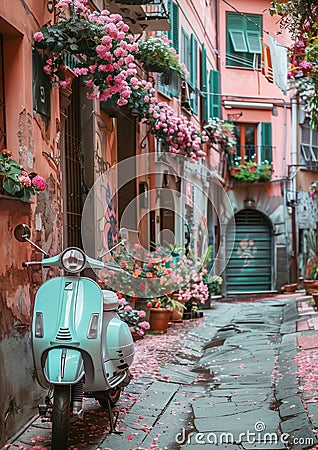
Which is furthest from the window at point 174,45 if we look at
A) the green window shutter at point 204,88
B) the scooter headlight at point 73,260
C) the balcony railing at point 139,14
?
the scooter headlight at point 73,260

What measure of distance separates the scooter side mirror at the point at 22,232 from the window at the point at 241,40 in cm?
1741

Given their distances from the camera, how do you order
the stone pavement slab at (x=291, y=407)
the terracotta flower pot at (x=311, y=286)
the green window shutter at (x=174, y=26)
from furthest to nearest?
the terracotta flower pot at (x=311, y=286), the green window shutter at (x=174, y=26), the stone pavement slab at (x=291, y=407)

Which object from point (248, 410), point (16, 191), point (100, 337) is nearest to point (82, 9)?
point (16, 191)

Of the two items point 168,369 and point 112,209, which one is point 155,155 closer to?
point 112,209

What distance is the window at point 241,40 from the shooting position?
68.4 ft

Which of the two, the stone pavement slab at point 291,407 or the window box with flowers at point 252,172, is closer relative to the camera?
the stone pavement slab at point 291,407

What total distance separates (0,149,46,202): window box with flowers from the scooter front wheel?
1.39m

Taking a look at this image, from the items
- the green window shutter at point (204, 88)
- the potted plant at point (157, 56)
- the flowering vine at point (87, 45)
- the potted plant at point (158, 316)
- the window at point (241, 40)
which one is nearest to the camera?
the flowering vine at point (87, 45)

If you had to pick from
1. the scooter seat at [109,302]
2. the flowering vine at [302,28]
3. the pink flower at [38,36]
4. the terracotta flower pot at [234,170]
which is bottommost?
the scooter seat at [109,302]

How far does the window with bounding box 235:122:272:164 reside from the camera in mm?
20750

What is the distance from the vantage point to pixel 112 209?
9336 mm

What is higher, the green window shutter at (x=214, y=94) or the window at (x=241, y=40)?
the window at (x=241, y=40)

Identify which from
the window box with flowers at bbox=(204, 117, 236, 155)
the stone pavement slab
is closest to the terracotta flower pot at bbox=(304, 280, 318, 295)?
the window box with flowers at bbox=(204, 117, 236, 155)

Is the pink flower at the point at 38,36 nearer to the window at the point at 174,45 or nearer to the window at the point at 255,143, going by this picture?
the window at the point at 174,45
